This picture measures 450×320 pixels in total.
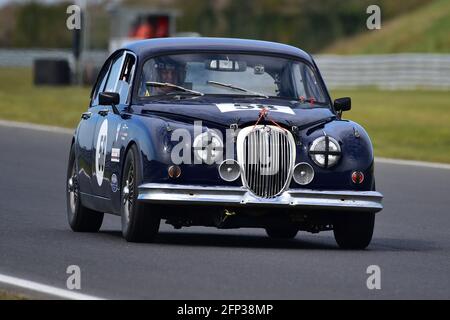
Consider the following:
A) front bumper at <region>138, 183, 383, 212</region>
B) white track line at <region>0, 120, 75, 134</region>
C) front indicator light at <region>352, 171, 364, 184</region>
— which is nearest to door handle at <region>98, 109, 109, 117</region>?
front bumper at <region>138, 183, 383, 212</region>

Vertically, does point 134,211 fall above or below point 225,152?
below

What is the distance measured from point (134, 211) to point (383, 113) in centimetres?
2636

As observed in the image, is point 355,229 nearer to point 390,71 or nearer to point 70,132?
point 70,132

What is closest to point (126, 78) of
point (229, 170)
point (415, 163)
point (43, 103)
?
point (229, 170)

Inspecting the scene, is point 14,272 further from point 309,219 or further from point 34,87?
→ point 34,87

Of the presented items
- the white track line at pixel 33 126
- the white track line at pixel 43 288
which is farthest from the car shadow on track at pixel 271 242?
the white track line at pixel 33 126

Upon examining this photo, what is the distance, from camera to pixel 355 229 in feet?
37.1

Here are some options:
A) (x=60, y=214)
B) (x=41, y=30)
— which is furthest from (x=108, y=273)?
(x=41, y=30)

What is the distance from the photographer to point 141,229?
1099 centimetres

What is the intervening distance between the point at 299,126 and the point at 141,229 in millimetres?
1339

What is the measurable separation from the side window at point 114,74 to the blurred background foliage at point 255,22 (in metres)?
67.3

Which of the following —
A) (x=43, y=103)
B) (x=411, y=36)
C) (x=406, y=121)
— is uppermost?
(x=411, y=36)

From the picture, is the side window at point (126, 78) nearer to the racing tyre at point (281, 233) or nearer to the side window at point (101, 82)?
the side window at point (101, 82)

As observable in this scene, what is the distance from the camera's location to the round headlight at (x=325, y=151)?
1097 cm
